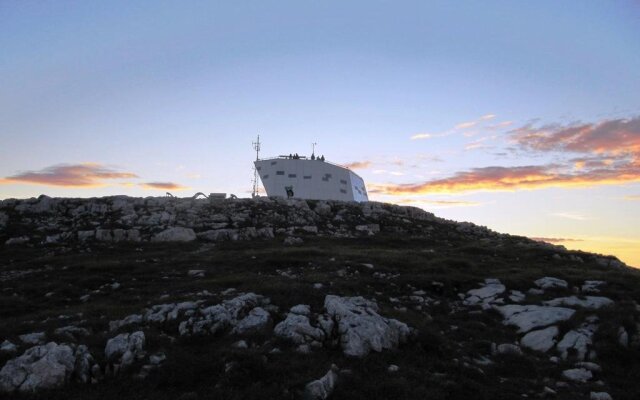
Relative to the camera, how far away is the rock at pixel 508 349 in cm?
1521

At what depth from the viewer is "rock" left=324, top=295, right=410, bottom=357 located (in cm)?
1412

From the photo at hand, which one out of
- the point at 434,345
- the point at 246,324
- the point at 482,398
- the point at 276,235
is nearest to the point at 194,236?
the point at 276,235

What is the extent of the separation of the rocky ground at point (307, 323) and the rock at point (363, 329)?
46mm

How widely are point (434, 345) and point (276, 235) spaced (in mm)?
24499

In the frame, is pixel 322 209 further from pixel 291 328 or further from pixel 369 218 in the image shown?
pixel 291 328

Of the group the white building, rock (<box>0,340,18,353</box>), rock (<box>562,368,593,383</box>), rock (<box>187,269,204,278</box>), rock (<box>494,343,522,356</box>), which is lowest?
rock (<box>562,368,593,383</box>)

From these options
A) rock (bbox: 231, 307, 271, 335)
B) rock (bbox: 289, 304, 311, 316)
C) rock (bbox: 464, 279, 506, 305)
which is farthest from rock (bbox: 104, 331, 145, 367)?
rock (bbox: 464, 279, 506, 305)

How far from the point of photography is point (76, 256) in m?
29.2

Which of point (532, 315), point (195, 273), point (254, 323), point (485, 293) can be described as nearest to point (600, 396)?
point (532, 315)

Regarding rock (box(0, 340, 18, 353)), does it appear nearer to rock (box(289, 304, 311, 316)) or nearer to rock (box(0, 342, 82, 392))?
rock (box(0, 342, 82, 392))

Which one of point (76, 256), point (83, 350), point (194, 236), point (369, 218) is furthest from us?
point (369, 218)

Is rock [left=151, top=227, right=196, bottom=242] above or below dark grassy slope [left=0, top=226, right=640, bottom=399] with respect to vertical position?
above

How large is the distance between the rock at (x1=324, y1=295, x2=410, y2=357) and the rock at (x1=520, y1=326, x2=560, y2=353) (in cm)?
497

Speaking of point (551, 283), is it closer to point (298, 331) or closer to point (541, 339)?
point (541, 339)
